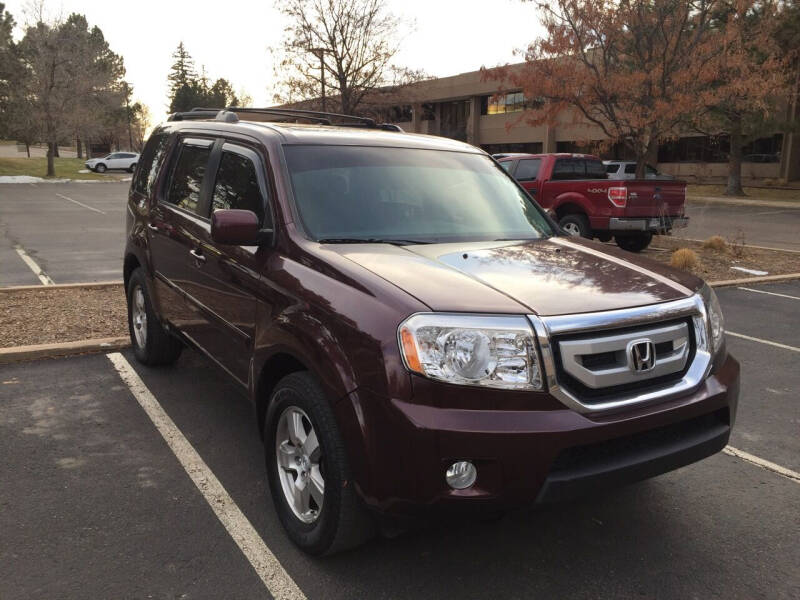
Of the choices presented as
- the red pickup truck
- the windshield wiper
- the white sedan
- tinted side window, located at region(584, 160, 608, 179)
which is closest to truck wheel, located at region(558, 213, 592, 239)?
the red pickup truck

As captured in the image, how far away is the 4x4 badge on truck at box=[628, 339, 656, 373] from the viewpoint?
2723mm

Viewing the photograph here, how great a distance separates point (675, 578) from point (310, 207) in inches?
96.1

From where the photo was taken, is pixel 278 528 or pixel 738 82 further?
pixel 738 82

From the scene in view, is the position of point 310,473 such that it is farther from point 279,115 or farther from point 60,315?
point 60,315

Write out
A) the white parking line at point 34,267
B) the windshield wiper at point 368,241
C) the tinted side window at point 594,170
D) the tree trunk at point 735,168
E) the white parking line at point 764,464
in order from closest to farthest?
the windshield wiper at point 368,241 → the white parking line at point 764,464 → the white parking line at point 34,267 → the tinted side window at point 594,170 → the tree trunk at point 735,168

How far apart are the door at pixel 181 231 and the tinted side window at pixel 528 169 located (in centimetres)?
1038

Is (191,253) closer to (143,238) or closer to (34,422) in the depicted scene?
(143,238)

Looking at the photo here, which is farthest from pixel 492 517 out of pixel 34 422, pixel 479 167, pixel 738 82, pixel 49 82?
pixel 49 82

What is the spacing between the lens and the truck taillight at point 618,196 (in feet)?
40.0

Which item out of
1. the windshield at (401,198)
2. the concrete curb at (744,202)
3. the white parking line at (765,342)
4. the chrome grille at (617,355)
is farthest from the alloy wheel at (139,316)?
the concrete curb at (744,202)

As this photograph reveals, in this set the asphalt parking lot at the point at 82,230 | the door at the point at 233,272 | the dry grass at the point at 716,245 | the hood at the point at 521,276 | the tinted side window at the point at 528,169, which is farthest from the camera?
the tinted side window at the point at 528,169

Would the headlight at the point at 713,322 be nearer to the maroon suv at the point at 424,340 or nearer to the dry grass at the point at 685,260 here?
the maroon suv at the point at 424,340

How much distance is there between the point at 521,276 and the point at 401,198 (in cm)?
109

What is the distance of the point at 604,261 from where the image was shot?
343cm
